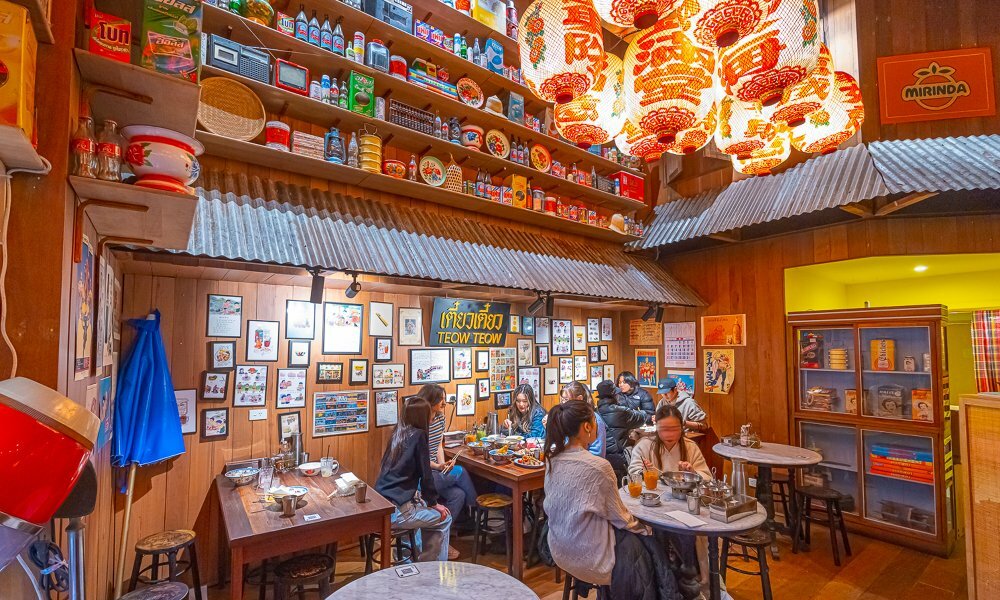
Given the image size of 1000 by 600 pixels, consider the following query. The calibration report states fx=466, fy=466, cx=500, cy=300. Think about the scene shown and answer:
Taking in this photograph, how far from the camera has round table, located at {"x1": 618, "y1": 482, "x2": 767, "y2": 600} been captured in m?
2.58

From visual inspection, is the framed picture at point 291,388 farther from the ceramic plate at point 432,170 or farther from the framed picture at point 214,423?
the ceramic plate at point 432,170

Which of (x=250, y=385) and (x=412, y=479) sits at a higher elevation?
(x=250, y=385)

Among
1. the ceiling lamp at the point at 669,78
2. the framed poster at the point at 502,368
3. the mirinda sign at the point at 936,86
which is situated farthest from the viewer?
the framed poster at the point at 502,368

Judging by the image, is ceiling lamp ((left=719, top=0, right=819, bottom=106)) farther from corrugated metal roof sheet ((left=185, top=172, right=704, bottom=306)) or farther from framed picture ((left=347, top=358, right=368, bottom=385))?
framed picture ((left=347, top=358, right=368, bottom=385))

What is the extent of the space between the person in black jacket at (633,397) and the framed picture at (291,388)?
3.24m

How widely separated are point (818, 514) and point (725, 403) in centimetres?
145

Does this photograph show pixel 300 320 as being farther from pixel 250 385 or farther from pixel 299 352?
pixel 250 385

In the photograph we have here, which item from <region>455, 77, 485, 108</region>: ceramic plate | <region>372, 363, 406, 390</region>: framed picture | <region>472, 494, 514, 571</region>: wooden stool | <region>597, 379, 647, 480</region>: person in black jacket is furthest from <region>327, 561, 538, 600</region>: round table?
<region>455, 77, 485, 108</region>: ceramic plate

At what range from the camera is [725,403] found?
589cm

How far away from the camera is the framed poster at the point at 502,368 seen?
539 cm

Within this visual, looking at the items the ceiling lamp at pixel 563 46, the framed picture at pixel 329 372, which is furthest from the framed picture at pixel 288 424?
the ceiling lamp at pixel 563 46

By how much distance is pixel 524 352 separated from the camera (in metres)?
5.70

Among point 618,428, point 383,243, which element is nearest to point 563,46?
point 383,243

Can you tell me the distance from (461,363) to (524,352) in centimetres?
93
